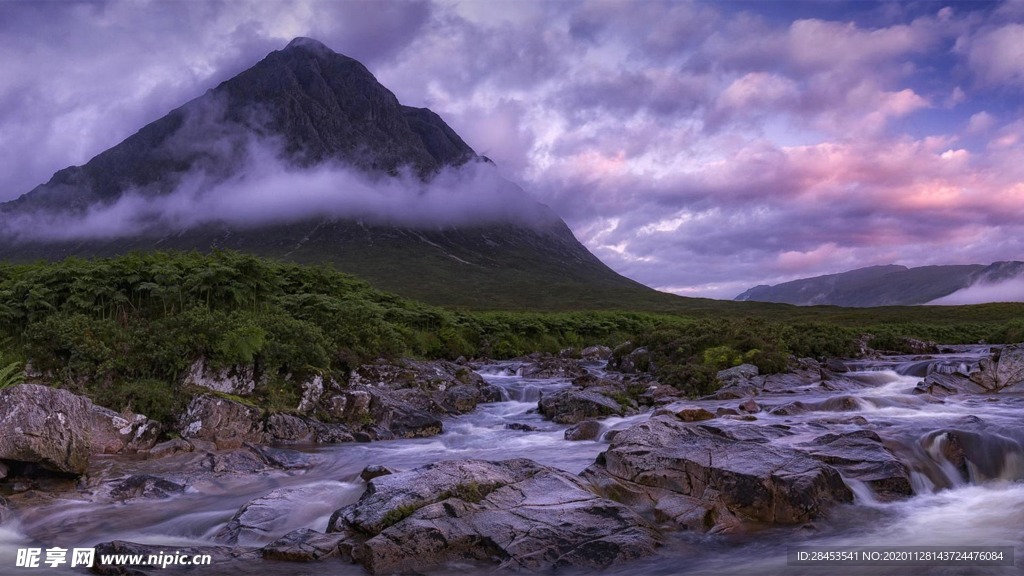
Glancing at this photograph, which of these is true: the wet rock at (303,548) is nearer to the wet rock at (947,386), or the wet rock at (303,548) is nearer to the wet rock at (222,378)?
the wet rock at (222,378)

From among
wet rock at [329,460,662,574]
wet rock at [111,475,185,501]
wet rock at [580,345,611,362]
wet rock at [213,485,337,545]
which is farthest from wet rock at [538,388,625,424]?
wet rock at [580,345,611,362]

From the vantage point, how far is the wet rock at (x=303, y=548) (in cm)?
837

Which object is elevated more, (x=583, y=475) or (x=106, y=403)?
(x=106, y=403)

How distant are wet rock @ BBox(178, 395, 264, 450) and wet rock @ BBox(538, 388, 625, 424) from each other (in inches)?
350

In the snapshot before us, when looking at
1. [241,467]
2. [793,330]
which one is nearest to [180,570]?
[241,467]

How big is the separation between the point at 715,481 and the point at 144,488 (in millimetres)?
10412

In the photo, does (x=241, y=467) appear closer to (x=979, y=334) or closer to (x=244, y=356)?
(x=244, y=356)

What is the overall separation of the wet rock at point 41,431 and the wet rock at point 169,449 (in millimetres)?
1469

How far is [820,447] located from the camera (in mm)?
12289

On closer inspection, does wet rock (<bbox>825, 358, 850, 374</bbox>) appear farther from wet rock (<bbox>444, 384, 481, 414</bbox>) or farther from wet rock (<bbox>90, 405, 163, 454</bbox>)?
wet rock (<bbox>90, 405, 163, 454</bbox>)

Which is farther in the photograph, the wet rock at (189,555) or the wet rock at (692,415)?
the wet rock at (692,415)

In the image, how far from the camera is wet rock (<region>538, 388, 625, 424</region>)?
1961cm

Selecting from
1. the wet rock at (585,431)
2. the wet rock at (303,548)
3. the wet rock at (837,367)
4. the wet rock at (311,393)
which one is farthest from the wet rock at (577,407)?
the wet rock at (837,367)

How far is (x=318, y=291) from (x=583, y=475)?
19.2 m
